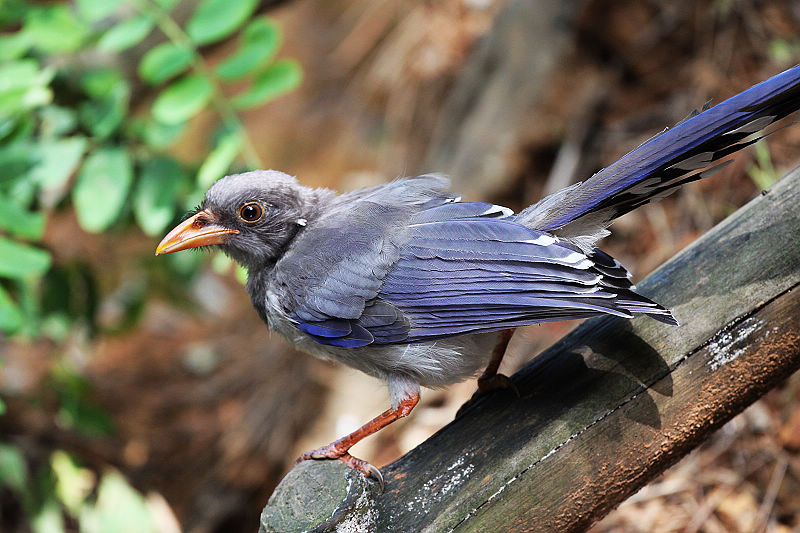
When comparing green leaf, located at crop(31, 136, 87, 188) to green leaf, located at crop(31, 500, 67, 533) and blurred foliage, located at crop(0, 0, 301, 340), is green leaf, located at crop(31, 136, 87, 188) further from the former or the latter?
green leaf, located at crop(31, 500, 67, 533)

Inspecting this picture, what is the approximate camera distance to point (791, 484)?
321 cm

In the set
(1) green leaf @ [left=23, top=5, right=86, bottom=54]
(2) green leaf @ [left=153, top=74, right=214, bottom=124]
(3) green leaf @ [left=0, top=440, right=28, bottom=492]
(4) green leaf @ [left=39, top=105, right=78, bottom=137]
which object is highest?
(1) green leaf @ [left=23, top=5, right=86, bottom=54]

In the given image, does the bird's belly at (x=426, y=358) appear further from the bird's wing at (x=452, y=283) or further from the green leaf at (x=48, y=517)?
the green leaf at (x=48, y=517)

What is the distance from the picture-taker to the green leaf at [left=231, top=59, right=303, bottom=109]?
3078 mm

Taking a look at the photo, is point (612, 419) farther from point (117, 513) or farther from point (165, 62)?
point (117, 513)

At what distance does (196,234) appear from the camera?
261cm

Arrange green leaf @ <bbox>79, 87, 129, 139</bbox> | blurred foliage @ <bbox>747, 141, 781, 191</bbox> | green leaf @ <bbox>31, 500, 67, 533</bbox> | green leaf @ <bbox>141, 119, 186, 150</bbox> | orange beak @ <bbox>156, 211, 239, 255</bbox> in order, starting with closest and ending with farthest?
orange beak @ <bbox>156, 211, 239, 255</bbox> < green leaf @ <bbox>79, 87, 129, 139</bbox> < green leaf @ <bbox>141, 119, 186, 150</bbox> < green leaf @ <bbox>31, 500, 67, 533</bbox> < blurred foliage @ <bbox>747, 141, 781, 191</bbox>

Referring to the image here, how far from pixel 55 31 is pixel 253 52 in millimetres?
772

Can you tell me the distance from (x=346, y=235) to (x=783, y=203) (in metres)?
1.35

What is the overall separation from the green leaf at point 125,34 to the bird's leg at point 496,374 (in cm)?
181

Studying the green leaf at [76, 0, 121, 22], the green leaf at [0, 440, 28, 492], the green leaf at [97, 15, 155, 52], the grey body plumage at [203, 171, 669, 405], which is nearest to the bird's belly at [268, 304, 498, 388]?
the grey body plumage at [203, 171, 669, 405]

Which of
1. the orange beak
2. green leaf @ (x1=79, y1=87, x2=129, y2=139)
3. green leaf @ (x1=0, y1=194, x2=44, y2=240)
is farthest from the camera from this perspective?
green leaf @ (x1=79, y1=87, x2=129, y2=139)

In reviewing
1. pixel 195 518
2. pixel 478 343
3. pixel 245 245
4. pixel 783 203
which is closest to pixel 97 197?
pixel 245 245

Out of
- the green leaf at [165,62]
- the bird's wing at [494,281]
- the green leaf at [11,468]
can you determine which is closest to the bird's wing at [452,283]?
the bird's wing at [494,281]
